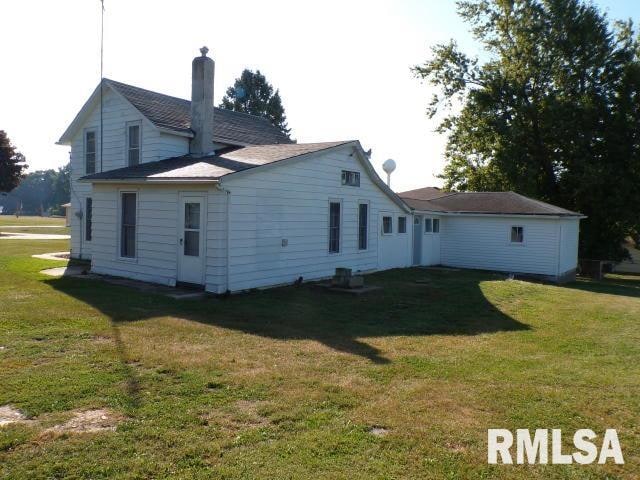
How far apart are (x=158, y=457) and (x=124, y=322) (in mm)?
5279

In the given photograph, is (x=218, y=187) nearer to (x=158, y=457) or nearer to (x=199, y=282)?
(x=199, y=282)

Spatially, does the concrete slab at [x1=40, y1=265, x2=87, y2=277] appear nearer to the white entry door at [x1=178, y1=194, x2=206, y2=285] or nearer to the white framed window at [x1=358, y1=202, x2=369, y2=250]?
the white entry door at [x1=178, y1=194, x2=206, y2=285]

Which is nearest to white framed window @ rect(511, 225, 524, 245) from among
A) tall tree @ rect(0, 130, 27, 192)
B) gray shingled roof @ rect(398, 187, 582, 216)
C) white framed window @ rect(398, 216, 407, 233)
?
gray shingled roof @ rect(398, 187, 582, 216)

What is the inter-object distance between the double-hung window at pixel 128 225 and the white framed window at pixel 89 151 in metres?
5.82

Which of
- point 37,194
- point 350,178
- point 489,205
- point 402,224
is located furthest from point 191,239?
point 37,194

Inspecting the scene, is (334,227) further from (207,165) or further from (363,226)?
(207,165)

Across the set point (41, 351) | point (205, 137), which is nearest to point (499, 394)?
point (41, 351)

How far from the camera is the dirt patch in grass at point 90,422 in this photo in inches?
188

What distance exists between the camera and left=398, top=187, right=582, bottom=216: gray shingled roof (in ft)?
74.3

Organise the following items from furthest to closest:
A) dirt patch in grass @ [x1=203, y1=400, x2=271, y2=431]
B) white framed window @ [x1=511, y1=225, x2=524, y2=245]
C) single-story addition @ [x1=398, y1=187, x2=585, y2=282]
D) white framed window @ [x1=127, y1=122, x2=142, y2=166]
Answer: white framed window @ [x1=511, y1=225, x2=524, y2=245]
single-story addition @ [x1=398, y1=187, x2=585, y2=282]
white framed window @ [x1=127, y1=122, x2=142, y2=166]
dirt patch in grass @ [x1=203, y1=400, x2=271, y2=431]

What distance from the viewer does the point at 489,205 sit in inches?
965

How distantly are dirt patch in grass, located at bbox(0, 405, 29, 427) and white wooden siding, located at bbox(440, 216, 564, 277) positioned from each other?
21059 mm

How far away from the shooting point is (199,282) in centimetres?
1279

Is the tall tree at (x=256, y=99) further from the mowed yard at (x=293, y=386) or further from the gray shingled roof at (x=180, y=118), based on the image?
the mowed yard at (x=293, y=386)
